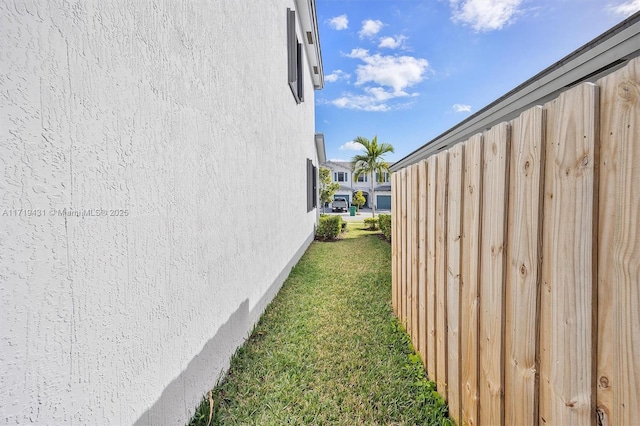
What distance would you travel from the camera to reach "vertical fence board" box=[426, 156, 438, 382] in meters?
2.39

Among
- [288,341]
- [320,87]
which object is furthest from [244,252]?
[320,87]

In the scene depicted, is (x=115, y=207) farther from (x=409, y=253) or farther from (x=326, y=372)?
(x=409, y=253)

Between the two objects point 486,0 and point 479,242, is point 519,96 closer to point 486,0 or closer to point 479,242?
point 479,242

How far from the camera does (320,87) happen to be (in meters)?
12.2

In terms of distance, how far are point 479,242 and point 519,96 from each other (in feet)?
5.22

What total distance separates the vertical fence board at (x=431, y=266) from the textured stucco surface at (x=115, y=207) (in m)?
1.88

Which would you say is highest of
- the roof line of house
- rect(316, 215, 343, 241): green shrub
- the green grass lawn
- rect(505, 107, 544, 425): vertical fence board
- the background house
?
the background house

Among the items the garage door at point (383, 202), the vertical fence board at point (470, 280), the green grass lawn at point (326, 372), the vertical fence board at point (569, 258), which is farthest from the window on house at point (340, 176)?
the vertical fence board at point (569, 258)

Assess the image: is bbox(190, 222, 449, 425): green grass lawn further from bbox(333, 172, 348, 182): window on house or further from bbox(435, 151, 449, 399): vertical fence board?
bbox(333, 172, 348, 182): window on house

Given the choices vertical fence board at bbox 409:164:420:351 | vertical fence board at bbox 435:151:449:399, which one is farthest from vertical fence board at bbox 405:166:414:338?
vertical fence board at bbox 435:151:449:399

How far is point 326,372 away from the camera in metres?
2.64

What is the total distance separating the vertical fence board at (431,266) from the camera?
2391 mm

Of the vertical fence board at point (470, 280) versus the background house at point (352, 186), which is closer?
the vertical fence board at point (470, 280)

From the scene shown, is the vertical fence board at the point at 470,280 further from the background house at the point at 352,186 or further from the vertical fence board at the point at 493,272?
the background house at the point at 352,186
